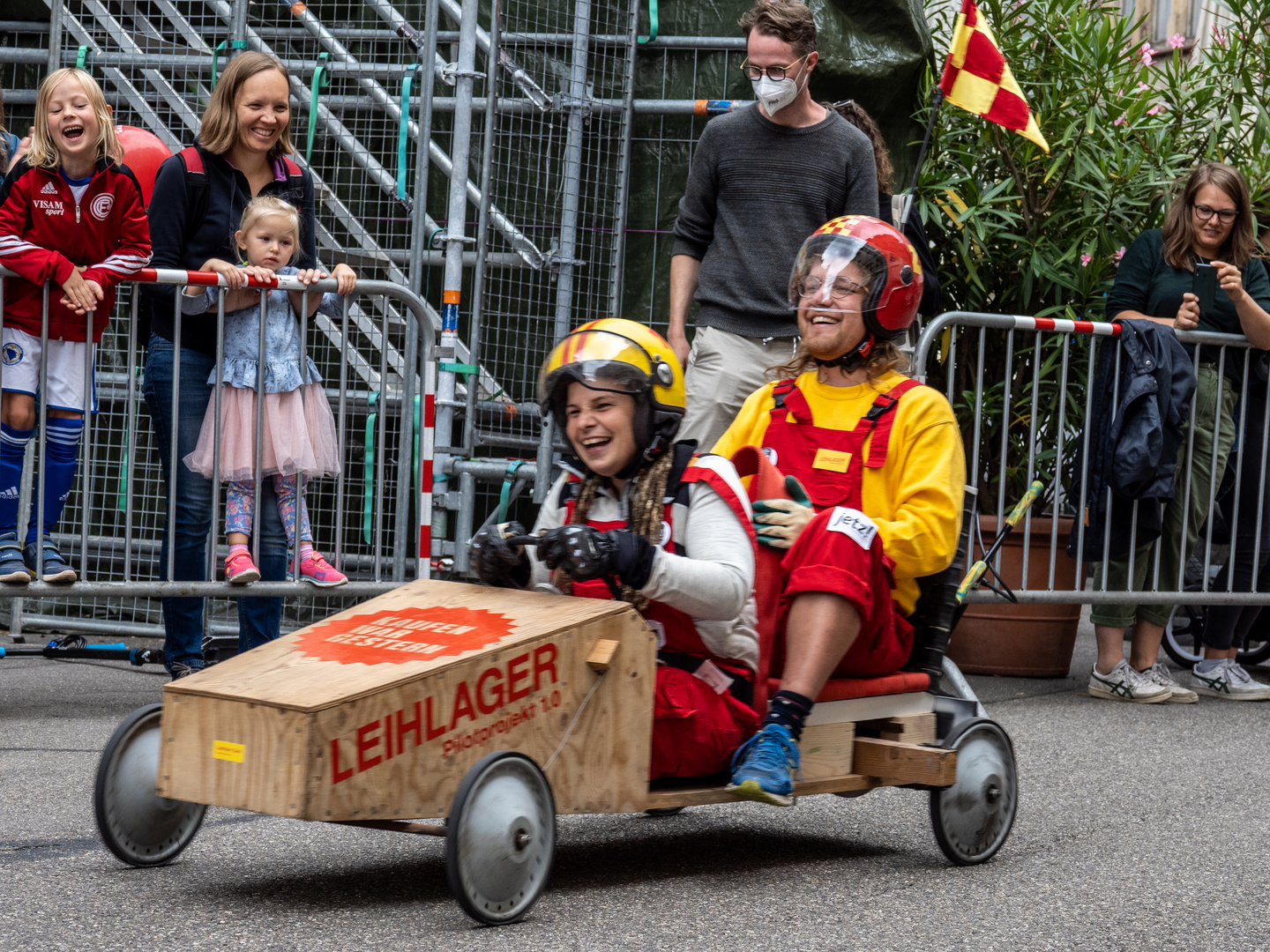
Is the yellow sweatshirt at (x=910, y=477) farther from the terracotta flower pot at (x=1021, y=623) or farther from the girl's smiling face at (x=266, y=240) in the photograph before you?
the terracotta flower pot at (x=1021, y=623)

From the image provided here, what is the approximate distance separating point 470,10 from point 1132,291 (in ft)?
9.61

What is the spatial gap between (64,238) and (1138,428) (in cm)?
394

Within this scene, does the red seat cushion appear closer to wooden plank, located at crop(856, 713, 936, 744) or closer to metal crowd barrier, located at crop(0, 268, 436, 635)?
wooden plank, located at crop(856, 713, 936, 744)

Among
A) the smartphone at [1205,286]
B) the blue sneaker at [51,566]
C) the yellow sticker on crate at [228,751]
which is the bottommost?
the yellow sticker on crate at [228,751]

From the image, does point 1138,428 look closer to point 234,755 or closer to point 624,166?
point 624,166

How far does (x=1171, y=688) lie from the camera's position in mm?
6188

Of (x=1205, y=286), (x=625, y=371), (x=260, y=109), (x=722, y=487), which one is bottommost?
(x=722, y=487)

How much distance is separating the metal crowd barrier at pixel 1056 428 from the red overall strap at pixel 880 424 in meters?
1.90

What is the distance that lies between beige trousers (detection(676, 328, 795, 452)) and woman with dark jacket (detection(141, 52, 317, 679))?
4.86 ft

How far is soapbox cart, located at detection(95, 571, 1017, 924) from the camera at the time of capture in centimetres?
272

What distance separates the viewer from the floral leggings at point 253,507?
5.18m

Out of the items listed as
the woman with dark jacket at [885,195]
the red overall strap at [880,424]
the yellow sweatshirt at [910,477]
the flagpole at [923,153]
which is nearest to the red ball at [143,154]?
the woman with dark jacket at [885,195]

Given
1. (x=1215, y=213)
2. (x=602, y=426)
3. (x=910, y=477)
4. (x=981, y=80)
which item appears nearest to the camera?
(x=602, y=426)

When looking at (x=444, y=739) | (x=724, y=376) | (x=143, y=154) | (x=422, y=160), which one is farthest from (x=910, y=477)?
(x=143, y=154)
